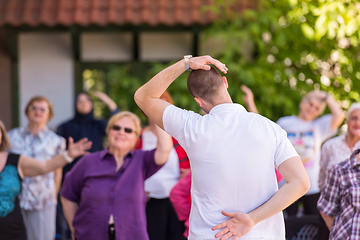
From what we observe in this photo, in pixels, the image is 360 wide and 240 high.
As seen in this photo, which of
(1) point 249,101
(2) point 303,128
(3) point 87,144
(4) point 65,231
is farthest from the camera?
(4) point 65,231

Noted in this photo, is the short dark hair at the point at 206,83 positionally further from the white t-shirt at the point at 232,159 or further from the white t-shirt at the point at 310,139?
the white t-shirt at the point at 310,139

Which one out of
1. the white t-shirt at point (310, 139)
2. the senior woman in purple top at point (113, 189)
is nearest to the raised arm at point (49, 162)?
the senior woman in purple top at point (113, 189)

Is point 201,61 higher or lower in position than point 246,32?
lower

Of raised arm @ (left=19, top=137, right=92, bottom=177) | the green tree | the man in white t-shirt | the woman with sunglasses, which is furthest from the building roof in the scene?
the man in white t-shirt


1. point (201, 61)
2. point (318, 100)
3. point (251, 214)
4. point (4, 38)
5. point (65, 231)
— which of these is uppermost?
point (4, 38)

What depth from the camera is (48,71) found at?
623 centimetres

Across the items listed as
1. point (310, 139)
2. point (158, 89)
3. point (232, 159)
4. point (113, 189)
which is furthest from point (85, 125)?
point (232, 159)

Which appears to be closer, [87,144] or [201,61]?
[201,61]

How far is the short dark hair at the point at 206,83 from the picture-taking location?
5.76 feet

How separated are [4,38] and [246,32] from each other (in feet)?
12.0

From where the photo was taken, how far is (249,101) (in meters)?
3.77

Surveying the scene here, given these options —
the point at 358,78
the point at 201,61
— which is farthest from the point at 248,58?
the point at 201,61

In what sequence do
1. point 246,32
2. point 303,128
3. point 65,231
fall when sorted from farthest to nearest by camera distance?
point 246,32, point 65,231, point 303,128

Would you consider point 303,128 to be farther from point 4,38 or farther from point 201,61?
point 4,38
